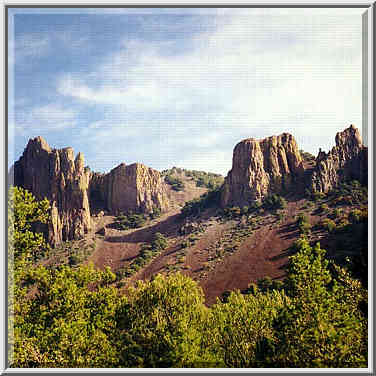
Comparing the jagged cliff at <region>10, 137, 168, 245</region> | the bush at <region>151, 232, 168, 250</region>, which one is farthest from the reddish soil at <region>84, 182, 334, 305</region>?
the jagged cliff at <region>10, 137, 168, 245</region>

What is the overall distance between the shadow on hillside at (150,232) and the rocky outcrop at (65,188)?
3.81m

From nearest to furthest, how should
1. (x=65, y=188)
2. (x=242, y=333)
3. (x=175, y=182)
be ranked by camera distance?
(x=242, y=333) < (x=65, y=188) < (x=175, y=182)

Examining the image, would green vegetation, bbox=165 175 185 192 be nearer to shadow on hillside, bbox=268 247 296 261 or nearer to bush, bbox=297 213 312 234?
bush, bbox=297 213 312 234

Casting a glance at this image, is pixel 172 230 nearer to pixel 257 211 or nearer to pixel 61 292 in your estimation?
pixel 257 211

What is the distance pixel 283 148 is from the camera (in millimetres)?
32281

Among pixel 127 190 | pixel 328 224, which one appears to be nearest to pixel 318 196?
pixel 328 224

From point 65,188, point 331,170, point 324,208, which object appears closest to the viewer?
point 324,208

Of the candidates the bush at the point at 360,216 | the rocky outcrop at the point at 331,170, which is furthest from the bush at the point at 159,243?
the bush at the point at 360,216

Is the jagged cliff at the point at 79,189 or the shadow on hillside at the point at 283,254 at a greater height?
the jagged cliff at the point at 79,189

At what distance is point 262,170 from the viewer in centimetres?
3322

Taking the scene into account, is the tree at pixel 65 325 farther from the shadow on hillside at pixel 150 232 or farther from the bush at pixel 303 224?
the shadow on hillside at pixel 150 232

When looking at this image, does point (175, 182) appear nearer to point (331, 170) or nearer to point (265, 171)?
point (265, 171)

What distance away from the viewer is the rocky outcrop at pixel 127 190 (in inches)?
1490

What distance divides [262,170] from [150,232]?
1438cm
